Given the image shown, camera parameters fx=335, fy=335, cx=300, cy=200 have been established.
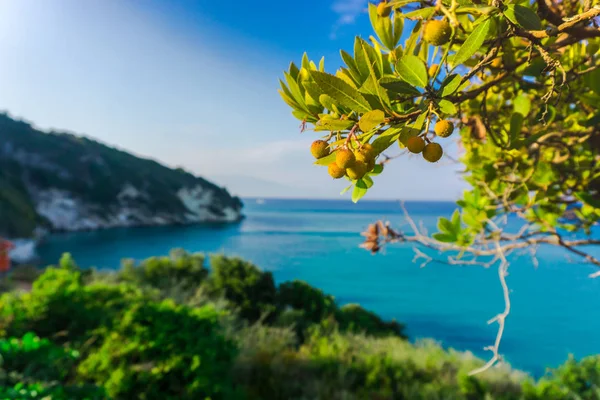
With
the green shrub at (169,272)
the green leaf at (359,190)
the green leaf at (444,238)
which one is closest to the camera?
the green leaf at (359,190)

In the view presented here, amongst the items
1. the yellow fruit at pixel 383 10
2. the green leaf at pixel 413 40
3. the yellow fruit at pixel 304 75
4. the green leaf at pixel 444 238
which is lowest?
the green leaf at pixel 444 238

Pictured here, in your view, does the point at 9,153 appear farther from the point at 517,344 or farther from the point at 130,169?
→ the point at 517,344

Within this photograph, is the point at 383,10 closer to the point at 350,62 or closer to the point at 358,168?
the point at 350,62

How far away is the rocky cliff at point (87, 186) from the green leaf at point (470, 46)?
26058 millimetres

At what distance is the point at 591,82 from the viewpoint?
823 mm

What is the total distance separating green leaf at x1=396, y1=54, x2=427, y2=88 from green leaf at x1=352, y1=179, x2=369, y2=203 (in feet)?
0.72

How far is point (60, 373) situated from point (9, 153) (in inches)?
1410

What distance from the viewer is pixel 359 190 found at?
66 cm

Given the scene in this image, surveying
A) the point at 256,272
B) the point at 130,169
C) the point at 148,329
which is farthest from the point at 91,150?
the point at 148,329

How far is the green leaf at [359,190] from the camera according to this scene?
65cm

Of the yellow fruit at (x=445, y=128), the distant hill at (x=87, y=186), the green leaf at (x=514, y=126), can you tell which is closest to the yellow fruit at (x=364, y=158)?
the yellow fruit at (x=445, y=128)

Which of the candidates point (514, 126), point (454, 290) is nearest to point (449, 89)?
point (514, 126)

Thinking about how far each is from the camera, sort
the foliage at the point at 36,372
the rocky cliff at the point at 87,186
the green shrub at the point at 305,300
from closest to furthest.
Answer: the foliage at the point at 36,372
the green shrub at the point at 305,300
the rocky cliff at the point at 87,186

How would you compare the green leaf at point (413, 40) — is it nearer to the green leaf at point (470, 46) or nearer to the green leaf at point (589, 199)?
the green leaf at point (470, 46)
